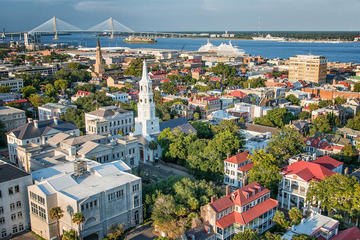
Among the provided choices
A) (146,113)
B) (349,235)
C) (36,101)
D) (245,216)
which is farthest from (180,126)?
(36,101)

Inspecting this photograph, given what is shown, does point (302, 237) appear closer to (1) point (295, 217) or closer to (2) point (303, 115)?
(1) point (295, 217)

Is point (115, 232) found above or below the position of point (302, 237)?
below

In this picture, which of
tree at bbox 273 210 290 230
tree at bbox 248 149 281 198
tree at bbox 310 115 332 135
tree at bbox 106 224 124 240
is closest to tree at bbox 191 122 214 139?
→ tree at bbox 248 149 281 198

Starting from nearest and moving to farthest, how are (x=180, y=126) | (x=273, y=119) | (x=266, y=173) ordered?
(x=266, y=173) → (x=180, y=126) → (x=273, y=119)

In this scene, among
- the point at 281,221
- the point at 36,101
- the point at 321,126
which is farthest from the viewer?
Answer: the point at 36,101

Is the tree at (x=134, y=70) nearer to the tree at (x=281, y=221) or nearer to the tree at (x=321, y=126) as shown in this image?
the tree at (x=321, y=126)

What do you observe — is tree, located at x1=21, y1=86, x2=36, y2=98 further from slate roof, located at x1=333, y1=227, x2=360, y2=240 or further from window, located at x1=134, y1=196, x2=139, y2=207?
slate roof, located at x1=333, y1=227, x2=360, y2=240
